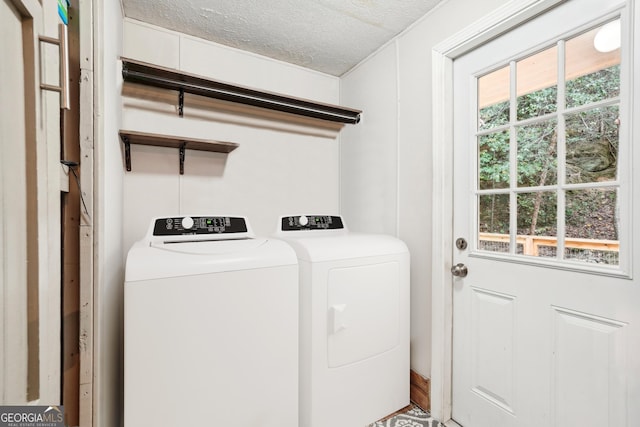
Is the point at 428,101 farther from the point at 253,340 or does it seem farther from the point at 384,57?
the point at 253,340

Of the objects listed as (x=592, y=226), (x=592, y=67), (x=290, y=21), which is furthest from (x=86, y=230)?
(x=592, y=67)

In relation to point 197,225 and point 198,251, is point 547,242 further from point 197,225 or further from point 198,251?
point 197,225

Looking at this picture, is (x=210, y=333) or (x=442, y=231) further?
(x=442, y=231)

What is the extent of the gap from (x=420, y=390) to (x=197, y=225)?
1625 millimetres

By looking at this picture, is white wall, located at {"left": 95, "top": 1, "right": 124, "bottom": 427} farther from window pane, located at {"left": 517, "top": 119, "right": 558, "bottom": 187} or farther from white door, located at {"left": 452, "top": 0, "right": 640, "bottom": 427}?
window pane, located at {"left": 517, "top": 119, "right": 558, "bottom": 187}

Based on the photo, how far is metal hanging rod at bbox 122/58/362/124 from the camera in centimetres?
163

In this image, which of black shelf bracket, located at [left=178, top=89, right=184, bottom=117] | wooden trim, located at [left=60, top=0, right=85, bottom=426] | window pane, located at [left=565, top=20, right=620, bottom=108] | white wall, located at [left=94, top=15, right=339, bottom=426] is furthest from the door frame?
wooden trim, located at [left=60, top=0, right=85, bottom=426]

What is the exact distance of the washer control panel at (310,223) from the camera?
6.31ft

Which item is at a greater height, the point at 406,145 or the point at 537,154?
the point at 406,145

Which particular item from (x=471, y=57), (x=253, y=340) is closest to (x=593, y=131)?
Answer: (x=471, y=57)

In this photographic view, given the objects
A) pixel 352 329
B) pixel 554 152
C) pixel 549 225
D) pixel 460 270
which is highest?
pixel 554 152

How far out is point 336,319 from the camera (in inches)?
57.2

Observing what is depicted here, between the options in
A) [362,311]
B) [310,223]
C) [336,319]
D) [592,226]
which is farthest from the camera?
[310,223]

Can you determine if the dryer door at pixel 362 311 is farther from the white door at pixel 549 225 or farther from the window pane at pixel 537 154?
the window pane at pixel 537 154
